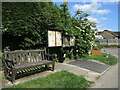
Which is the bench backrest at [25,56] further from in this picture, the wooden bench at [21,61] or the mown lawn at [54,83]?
the mown lawn at [54,83]

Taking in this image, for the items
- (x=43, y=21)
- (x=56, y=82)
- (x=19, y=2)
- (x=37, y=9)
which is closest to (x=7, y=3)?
(x=19, y=2)

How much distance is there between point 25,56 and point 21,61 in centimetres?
29

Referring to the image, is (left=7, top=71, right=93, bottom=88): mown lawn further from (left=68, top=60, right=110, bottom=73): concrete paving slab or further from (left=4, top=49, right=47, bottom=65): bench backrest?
(left=68, top=60, right=110, bottom=73): concrete paving slab

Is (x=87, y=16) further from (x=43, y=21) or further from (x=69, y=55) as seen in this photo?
(x=43, y=21)

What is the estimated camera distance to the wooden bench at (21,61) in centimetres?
378

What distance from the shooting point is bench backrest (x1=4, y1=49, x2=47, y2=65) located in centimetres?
424

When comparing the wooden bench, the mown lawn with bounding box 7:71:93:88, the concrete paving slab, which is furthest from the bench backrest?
the concrete paving slab

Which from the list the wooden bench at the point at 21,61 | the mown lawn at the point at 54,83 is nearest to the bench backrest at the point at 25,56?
the wooden bench at the point at 21,61

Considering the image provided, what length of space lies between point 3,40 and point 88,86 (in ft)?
16.1

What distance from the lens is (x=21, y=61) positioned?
4531mm

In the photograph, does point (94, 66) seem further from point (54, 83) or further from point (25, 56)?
point (25, 56)

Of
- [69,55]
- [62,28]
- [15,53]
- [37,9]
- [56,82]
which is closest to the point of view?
[56,82]

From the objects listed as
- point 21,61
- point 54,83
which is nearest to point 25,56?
point 21,61

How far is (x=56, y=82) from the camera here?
3873 millimetres
